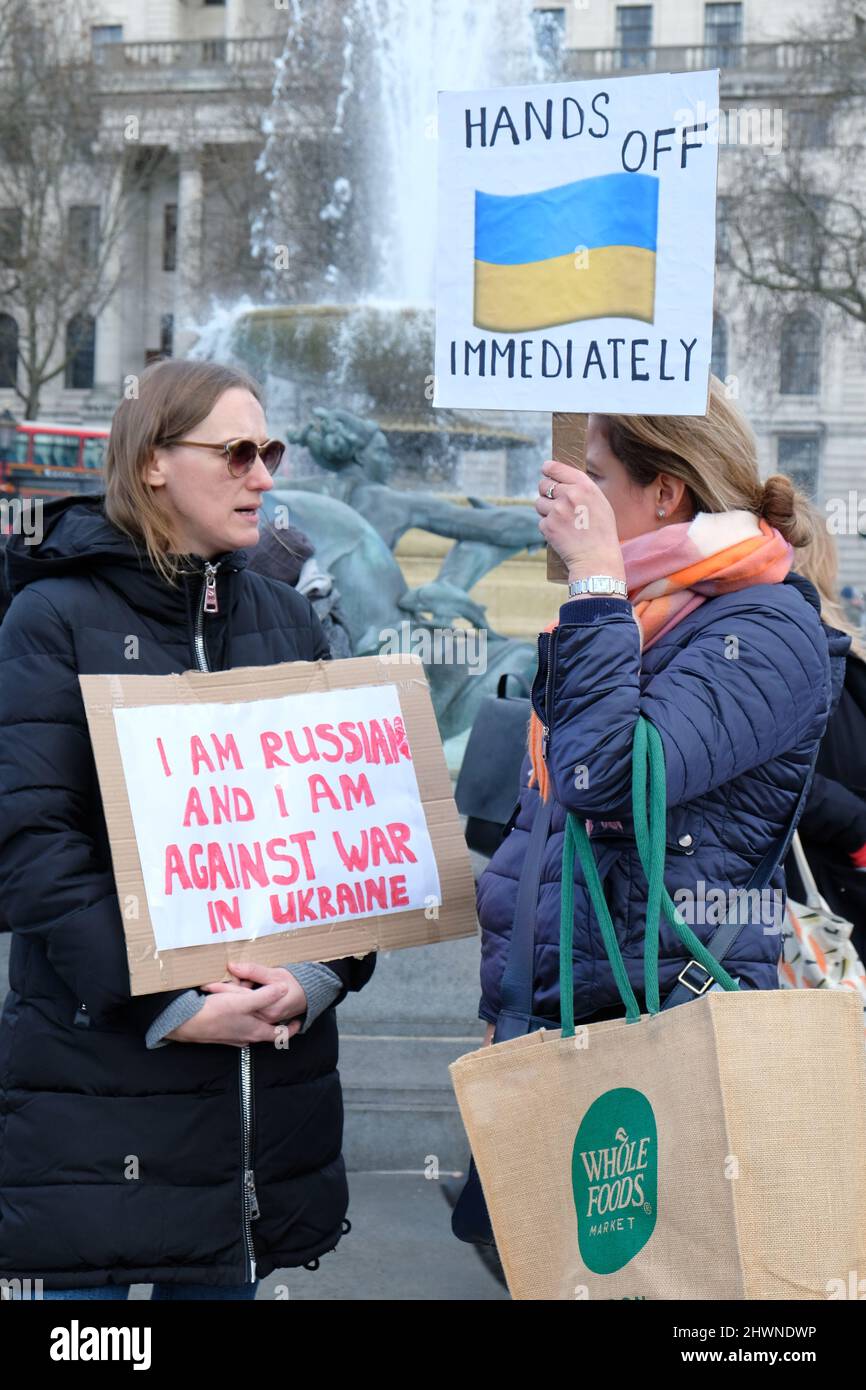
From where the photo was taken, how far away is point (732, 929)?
6.31 feet

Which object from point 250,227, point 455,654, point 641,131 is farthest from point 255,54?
point 641,131

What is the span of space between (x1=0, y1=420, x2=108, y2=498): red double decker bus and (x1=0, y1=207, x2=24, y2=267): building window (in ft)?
13.9

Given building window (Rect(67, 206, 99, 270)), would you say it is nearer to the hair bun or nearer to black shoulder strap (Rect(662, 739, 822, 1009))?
the hair bun

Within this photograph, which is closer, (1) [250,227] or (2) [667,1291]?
(2) [667,1291]

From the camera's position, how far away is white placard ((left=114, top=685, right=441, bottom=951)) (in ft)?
6.91

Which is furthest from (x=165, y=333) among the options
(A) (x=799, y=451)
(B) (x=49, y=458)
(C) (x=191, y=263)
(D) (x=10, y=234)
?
(D) (x=10, y=234)

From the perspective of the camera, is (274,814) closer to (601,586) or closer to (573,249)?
(601,586)

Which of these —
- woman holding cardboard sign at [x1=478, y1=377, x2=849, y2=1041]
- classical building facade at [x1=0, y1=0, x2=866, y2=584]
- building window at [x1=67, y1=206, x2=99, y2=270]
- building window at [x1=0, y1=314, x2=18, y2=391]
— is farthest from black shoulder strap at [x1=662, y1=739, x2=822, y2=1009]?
building window at [x1=67, y1=206, x2=99, y2=270]

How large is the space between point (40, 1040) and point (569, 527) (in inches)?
37.4

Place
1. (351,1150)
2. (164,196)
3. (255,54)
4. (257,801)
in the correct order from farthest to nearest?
(164,196) < (255,54) < (351,1150) < (257,801)

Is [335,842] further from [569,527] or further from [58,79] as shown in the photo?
[58,79]

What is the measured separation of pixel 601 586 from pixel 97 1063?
35.4 inches

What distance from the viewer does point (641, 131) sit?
6.55 ft

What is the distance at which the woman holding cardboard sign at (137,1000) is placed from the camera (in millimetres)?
2053
